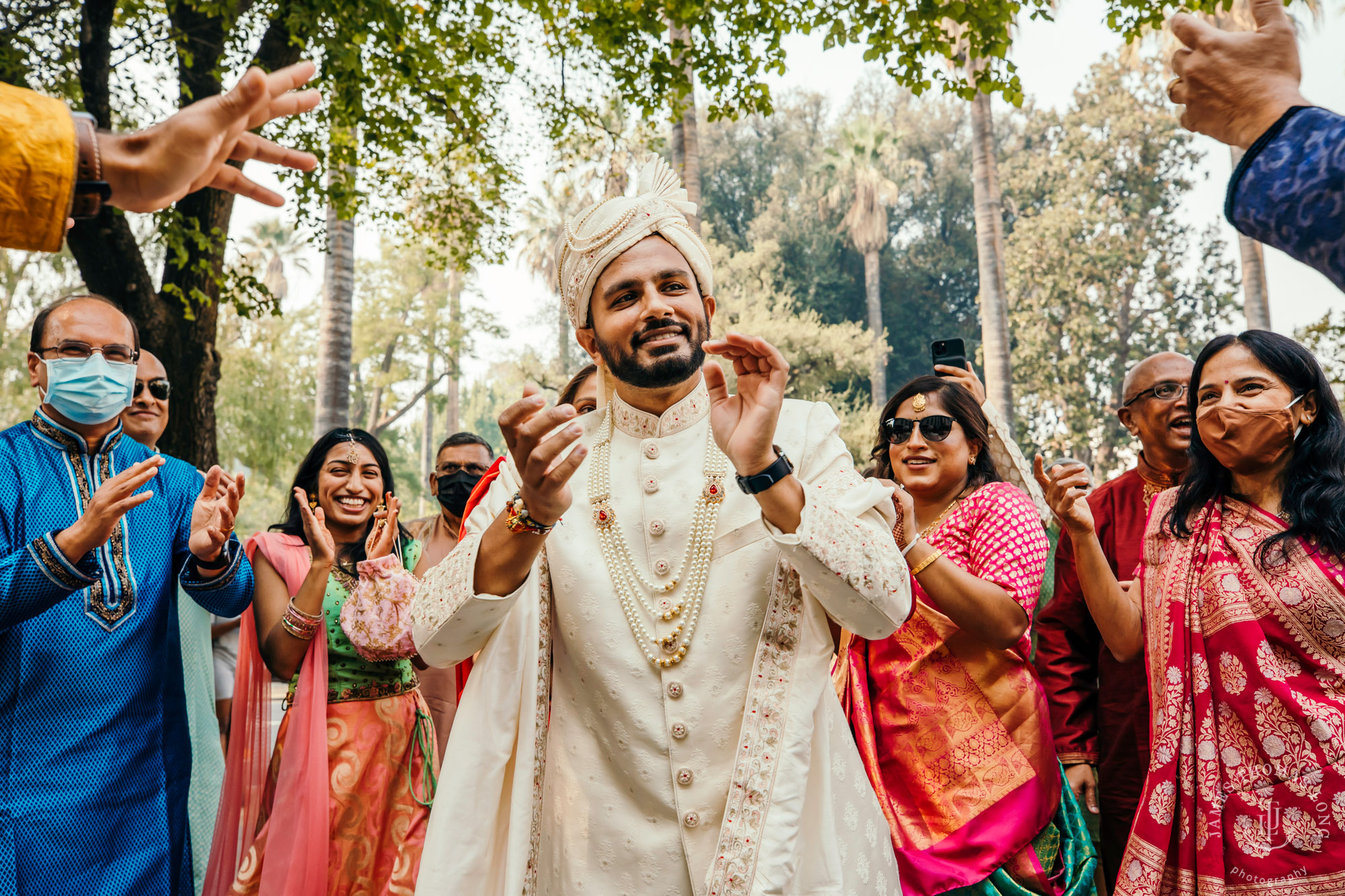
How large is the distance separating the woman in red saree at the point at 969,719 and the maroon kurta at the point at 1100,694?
466 mm

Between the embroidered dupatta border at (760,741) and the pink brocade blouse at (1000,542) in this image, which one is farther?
the pink brocade blouse at (1000,542)

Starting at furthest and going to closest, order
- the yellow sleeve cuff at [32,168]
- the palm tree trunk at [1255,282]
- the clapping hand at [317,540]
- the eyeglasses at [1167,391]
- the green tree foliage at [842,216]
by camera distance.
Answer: the green tree foliage at [842,216]
the palm tree trunk at [1255,282]
the eyeglasses at [1167,391]
the clapping hand at [317,540]
the yellow sleeve cuff at [32,168]

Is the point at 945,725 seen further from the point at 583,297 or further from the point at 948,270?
the point at 948,270

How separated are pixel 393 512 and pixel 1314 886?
3.41m

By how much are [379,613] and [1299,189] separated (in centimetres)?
342

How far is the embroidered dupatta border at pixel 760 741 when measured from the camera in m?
2.13

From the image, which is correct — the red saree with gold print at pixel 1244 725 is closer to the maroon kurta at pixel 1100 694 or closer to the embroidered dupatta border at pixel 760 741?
the maroon kurta at pixel 1100 694

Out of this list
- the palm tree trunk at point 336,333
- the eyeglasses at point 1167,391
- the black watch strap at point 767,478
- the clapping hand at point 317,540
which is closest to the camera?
the black watch strap at point 767,478

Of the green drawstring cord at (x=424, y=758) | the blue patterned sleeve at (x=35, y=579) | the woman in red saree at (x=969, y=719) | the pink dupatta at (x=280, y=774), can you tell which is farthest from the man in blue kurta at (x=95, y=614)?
the woman in red saree at (x=969, y=719)

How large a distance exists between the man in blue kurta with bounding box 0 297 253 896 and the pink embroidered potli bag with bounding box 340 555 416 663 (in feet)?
1.57

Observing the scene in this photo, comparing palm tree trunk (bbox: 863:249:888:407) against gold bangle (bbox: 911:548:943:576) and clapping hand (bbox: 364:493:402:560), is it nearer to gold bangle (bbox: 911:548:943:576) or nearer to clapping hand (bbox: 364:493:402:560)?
clapping hand (bbox: 364:493:402:560)

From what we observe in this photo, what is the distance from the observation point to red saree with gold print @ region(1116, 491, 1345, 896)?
2.59 metres

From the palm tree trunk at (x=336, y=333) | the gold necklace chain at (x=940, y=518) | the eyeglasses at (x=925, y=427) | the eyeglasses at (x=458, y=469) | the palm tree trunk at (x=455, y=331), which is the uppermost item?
the palm tree trunk at (x=455, y=331)

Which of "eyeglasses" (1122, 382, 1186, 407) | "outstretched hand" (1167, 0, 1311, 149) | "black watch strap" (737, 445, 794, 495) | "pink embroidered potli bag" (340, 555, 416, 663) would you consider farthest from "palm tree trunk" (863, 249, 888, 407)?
"outstretched hand" (1167, 0, 1311, 149)
